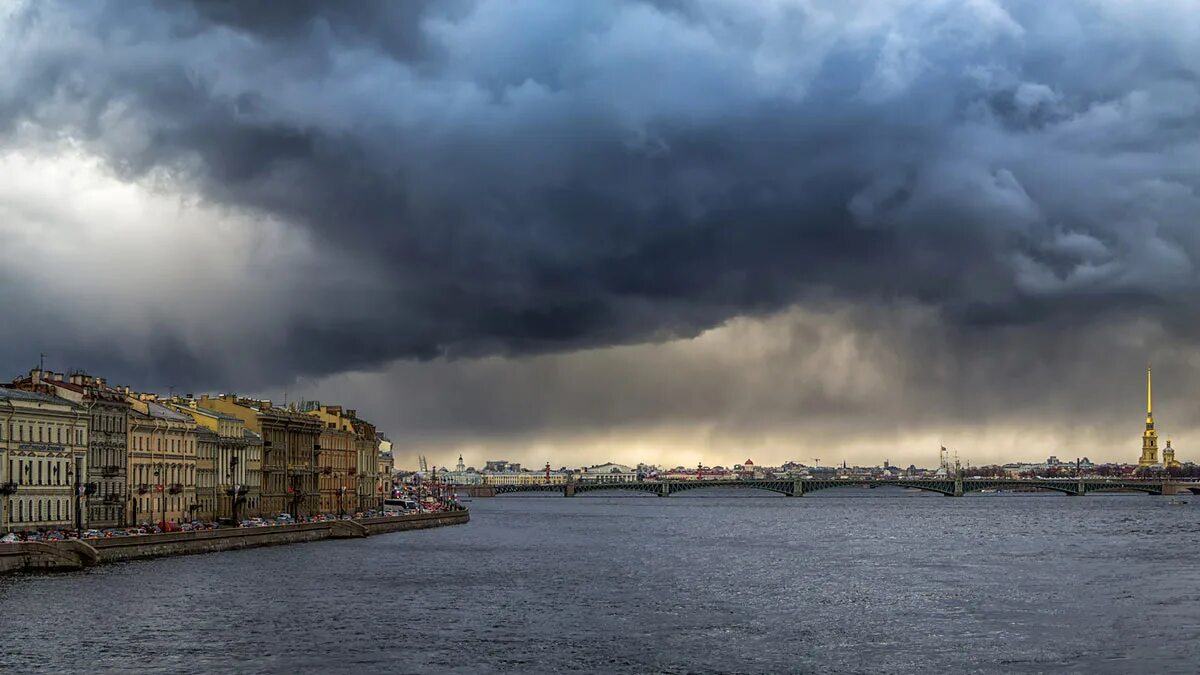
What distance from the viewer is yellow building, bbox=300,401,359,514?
570 feet

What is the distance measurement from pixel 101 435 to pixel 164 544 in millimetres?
15192

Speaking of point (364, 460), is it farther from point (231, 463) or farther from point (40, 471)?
point (40, 471)

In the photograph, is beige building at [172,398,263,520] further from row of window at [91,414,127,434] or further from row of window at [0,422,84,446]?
row of window at [0,422,84,446]

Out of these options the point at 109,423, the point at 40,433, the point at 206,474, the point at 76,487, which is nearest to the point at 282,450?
the point at 206,474

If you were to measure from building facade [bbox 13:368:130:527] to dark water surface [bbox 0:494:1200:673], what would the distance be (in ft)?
36.1

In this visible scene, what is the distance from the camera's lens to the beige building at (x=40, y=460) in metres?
96.6

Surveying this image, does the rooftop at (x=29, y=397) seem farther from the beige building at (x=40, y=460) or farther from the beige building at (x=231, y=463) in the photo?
the beige building at (x=231, y=463)

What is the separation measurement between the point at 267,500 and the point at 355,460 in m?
36.7

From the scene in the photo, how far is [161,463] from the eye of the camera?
124m

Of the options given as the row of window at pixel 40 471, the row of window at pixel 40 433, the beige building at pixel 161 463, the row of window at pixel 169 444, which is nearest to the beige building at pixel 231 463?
the beige building at pixel 161 463

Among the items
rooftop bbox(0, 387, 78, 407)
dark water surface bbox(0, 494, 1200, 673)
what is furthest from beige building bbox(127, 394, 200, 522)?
rooftop bbox(0, 387, 78, 407)

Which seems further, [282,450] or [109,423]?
[282,450]

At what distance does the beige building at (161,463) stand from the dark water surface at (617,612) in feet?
39.1

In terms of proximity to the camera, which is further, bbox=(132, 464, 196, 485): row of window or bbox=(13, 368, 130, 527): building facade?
bbox=(132, 464, 196, 485): row of window
